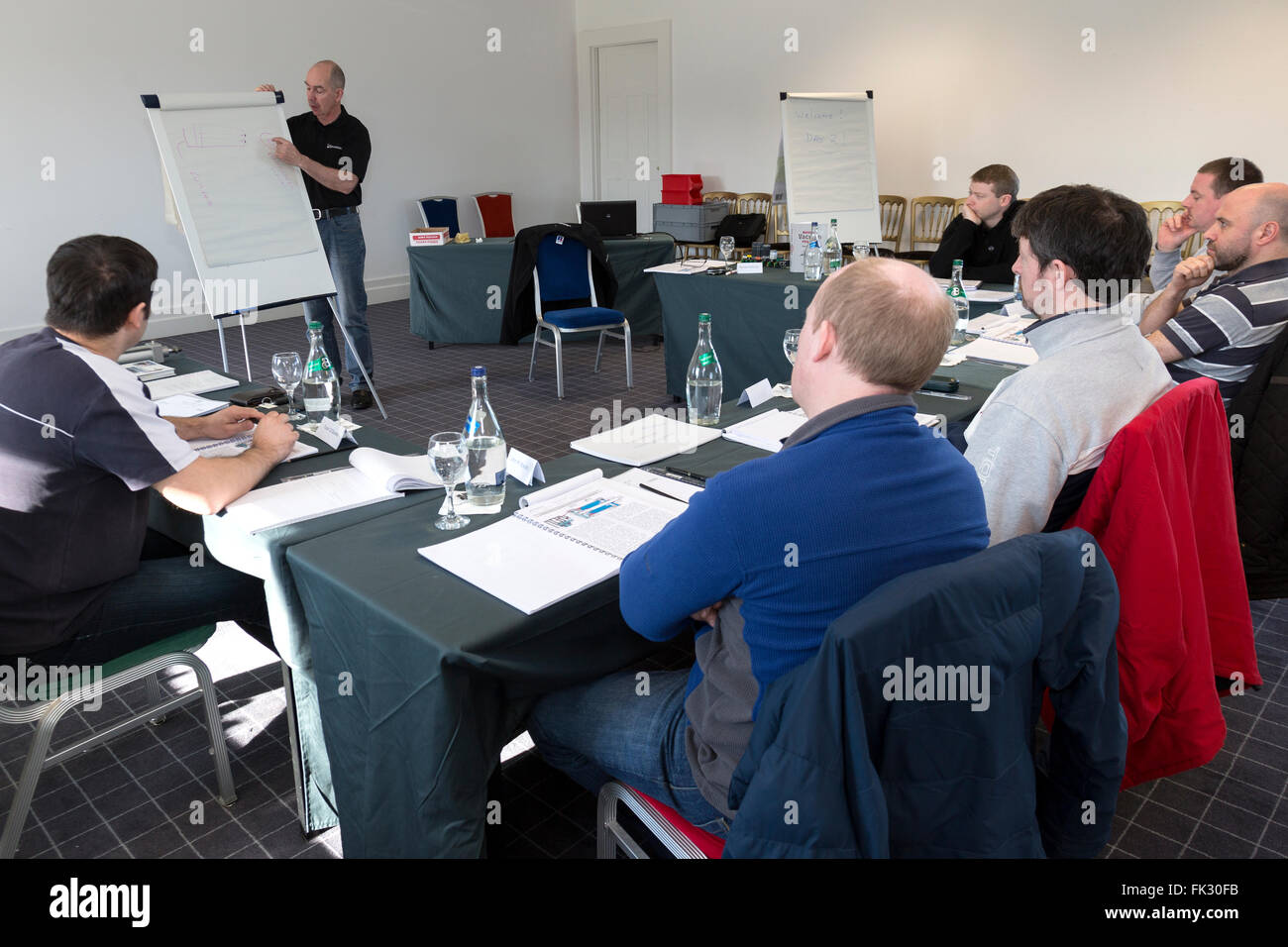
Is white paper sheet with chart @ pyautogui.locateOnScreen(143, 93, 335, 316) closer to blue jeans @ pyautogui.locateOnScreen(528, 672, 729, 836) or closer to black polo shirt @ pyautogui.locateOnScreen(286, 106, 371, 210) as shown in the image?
black polo shirt @ pyautogui.locateOnScreen(286, 106, 371, 210)

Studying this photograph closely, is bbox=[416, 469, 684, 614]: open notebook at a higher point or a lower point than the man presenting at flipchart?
lower

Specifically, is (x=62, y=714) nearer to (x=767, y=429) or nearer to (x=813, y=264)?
(x=767, y=429)

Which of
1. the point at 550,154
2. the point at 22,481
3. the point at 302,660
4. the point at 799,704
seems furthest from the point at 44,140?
the point at 799,704

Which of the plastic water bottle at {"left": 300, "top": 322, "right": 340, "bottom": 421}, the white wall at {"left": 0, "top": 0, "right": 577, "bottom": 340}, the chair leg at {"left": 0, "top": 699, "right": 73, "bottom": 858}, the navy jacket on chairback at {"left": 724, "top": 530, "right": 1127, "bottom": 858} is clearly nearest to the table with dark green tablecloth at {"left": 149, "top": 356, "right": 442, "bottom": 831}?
the plastic water bottle at {"left": 300, "top": 322, "right": 340, "bottom": 421}

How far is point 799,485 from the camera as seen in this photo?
101 centimetres

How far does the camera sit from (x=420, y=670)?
121 cm

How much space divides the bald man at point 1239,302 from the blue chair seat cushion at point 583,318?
3042mm

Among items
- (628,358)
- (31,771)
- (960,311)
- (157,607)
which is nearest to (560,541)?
(157,607)

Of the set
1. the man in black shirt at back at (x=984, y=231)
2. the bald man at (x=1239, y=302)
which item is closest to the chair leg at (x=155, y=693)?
the bald man at (x=1239, y=302)

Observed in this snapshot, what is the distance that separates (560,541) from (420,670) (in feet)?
1.13

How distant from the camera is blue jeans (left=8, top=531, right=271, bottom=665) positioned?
1.66 meters

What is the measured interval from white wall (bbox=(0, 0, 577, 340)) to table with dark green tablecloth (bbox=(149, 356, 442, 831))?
16.7 ft

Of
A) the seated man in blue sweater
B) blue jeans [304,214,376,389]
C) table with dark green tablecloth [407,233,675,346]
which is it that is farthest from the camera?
table with dark green tablecloth [407,233,675,346]

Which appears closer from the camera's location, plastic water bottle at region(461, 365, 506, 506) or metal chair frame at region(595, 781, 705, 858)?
metal chair frame at region(595, 781, 705, 858)
